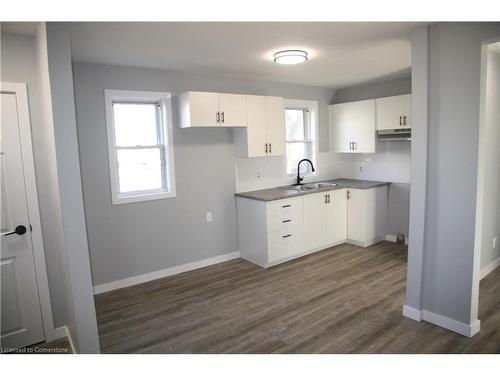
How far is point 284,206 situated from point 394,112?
2.03m

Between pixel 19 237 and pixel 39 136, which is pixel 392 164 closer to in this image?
pixel 39 136

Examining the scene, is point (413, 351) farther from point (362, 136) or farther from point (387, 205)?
point (362, 136)

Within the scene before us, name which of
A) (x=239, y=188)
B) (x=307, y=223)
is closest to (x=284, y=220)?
(x=307, y=223)

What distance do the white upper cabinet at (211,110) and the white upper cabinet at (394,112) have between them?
2031mm

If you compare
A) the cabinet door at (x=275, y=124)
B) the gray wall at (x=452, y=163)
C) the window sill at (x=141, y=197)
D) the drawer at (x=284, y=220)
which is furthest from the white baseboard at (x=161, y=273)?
the gray wall at (x=452, y=163)

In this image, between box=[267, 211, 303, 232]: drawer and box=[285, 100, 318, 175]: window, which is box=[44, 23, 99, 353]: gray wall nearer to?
box=[267, 211, 303, 232]: drawer

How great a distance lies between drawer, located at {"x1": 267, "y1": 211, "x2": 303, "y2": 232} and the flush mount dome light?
5.85ft

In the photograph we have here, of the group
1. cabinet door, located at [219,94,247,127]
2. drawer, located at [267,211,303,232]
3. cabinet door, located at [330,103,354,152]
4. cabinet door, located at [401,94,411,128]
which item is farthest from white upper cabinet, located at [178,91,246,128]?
cabinet door, located at [401,94,411,128]

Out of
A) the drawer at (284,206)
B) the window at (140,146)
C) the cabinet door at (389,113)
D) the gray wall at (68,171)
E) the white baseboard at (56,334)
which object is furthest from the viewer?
the cabinet door at (389,113)

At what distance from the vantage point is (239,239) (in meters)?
4.60

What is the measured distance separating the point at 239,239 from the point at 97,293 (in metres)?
1.82

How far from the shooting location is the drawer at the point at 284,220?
4.15 metres

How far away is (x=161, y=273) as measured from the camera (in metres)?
4.02

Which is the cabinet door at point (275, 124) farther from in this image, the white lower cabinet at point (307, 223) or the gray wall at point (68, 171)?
the gray wall at point (68, 171)
